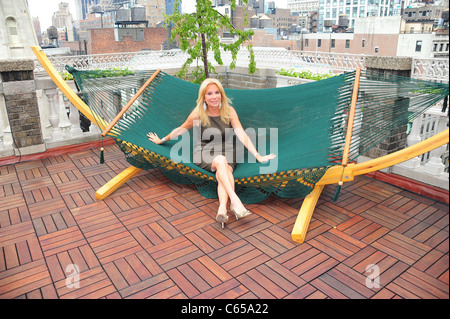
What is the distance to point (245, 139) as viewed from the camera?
104 inches

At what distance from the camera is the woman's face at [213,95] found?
2633 mm

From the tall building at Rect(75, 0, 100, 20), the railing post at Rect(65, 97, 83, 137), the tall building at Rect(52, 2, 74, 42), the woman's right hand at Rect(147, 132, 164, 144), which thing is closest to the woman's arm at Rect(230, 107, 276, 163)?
the woman's right hand at Rect(147, 132, 164, 144)

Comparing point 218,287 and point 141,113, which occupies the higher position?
point 141,113

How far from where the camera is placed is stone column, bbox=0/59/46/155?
3.31 metres

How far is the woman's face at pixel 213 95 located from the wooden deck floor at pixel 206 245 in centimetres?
73

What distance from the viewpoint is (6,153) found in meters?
3.44

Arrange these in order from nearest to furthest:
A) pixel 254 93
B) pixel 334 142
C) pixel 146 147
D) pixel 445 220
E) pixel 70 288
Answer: pixel 445 220
pixel 70 288
pixel 334 142
pixel 146 147
pixel 254 93

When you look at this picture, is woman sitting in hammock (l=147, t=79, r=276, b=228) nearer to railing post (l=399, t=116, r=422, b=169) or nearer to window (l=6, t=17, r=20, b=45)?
railing post (l=399, t=116, r=422, b=169)

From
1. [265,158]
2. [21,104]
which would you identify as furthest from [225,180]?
[21,104]

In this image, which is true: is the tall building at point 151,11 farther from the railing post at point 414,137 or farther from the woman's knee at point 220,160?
the woman's knee at point 220,160
